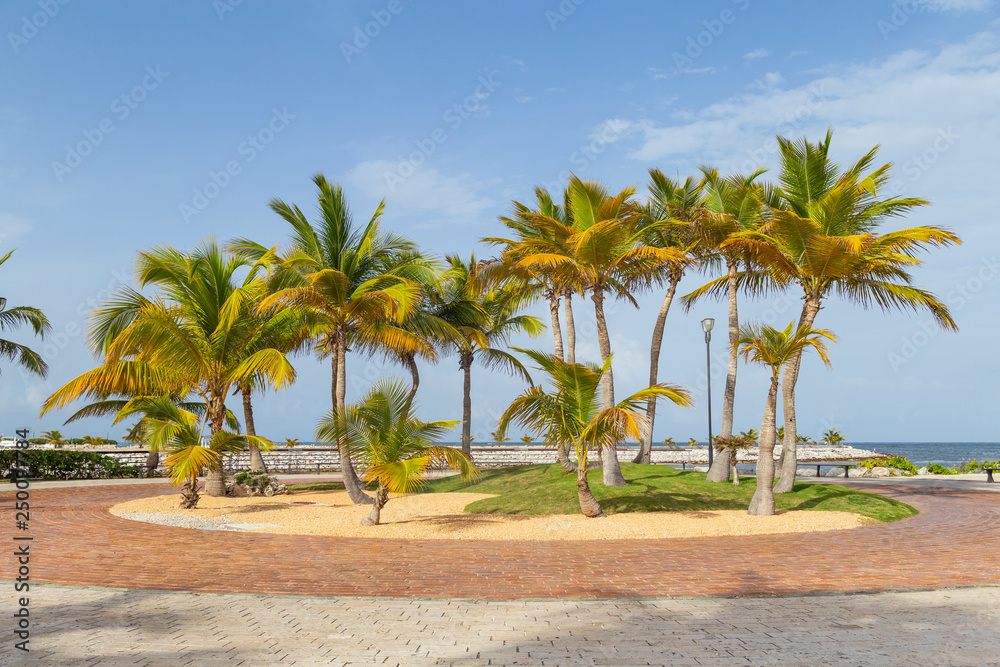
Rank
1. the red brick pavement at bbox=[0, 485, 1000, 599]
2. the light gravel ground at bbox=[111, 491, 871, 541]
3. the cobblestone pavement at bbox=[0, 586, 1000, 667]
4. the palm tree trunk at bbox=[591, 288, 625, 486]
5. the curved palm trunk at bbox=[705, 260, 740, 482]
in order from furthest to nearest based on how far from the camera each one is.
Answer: the curved palm trunk at bbox=[705, 260, 740, 482] → the palm tree trunk at bbox=[591, 288, 625, 486] → the light gravel ground at bbox=[111, 491, 871, 541] → the red brick pavement at bbox=[0, 485, 1000, 599] → the cobblestone pavement at bbox=[0, 586, 1000, 667]

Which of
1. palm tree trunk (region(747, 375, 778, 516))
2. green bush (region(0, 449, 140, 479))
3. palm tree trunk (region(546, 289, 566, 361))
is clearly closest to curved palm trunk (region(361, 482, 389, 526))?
palm tree trunk (region(747, 375, 778, 516))

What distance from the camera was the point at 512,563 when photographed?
9336 millimetres

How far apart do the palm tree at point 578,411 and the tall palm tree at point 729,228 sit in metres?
6.05

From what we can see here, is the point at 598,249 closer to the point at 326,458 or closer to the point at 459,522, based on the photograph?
the point at 459,522

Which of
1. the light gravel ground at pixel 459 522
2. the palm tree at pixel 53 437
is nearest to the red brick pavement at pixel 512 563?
the light gravel ground at pixel 459 522

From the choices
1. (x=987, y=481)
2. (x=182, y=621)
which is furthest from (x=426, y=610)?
(x=987, y=481)

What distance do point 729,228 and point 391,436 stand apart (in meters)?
10.7

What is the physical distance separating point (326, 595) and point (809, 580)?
5.70 m

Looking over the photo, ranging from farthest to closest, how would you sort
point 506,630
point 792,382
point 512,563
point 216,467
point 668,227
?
point 668,227
point 216,467
point 792,382
point 512,563
point 506,630

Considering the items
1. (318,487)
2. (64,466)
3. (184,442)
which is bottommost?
(318,487)

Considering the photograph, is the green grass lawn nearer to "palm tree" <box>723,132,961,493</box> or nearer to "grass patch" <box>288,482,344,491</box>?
"palm tree" <box>723,132,961,493</box>

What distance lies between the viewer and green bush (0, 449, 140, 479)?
24809mm

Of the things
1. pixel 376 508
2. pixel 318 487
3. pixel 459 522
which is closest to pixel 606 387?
pixel 459 522

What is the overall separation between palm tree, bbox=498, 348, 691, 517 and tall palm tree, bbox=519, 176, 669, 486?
8.25 feet
